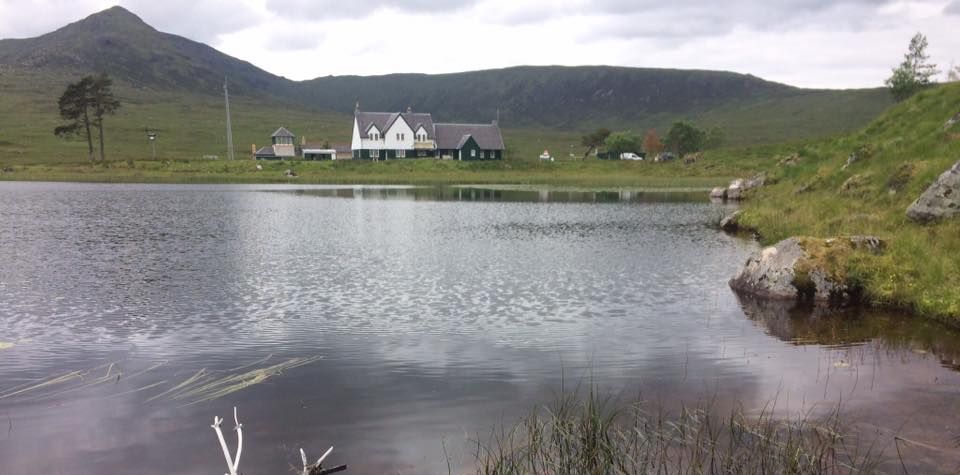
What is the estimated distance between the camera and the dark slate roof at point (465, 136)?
143250 mm

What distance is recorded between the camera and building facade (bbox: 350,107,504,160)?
141 m

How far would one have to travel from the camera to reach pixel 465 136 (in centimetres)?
14312

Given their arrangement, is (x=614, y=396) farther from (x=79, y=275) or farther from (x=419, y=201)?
(x=419, y=201)

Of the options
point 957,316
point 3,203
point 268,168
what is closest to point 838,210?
point 957,316

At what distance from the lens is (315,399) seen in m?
12.6

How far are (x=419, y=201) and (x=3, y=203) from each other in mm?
36289

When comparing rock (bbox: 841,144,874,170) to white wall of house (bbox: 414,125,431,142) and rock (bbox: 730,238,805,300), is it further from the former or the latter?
white wall of house (bbox: 414,125,431,142)

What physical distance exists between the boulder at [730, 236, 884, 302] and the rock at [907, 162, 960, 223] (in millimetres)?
3725

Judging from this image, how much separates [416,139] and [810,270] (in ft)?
411

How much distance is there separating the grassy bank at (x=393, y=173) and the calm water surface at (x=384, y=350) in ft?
242

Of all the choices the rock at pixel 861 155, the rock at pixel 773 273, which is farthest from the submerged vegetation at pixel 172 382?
the rock at pixel 861 155

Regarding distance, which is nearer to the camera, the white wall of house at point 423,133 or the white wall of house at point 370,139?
the white wall of house at point 370,139

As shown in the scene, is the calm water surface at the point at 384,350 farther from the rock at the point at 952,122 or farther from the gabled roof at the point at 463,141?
the gabled roof at the point at 463,141

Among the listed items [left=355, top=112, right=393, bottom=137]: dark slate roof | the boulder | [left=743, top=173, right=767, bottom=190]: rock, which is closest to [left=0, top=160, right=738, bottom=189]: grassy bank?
[left=355, top=112, right=393, bottom=137]: dark slate roof
